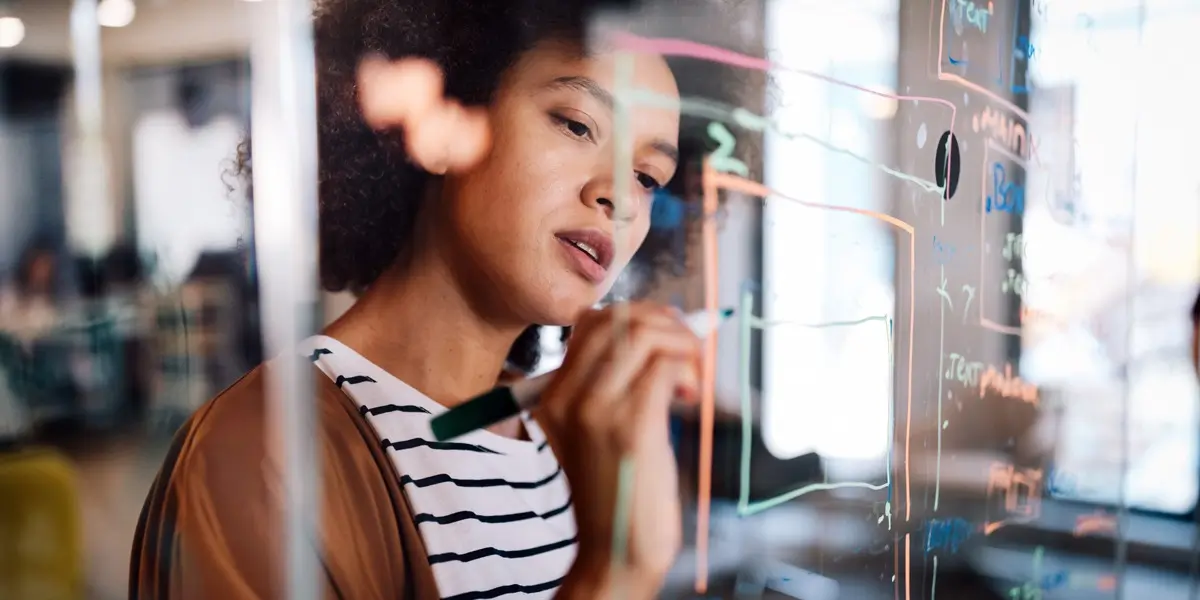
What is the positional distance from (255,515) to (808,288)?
0.60m

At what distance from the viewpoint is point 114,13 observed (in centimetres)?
60

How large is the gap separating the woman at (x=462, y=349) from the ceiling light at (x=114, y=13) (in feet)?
0.39

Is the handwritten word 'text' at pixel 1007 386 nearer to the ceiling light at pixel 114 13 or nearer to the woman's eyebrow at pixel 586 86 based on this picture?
the woman's eyebrow at pixel 586 86

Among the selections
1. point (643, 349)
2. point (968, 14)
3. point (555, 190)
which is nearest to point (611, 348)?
point (643, 349)

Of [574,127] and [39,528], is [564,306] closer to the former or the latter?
[574,127]

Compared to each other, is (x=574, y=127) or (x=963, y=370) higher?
(x=574, y=127)

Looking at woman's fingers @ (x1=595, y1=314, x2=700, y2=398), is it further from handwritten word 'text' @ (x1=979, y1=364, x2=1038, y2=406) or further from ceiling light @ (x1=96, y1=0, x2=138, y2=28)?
handwritten word 'text' @ (x1=979, y1=364, x2=1038, y2=406)

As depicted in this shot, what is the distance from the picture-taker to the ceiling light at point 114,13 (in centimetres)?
59

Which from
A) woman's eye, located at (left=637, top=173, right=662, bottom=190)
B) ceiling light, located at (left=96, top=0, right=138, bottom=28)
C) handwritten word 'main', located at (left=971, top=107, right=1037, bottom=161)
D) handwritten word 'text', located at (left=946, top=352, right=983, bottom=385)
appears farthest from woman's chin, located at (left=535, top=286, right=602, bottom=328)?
handwritten word 'main', located at (left=971, top=107, right=1037, bottom=161)

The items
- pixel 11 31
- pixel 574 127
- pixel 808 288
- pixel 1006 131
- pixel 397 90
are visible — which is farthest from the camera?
pixel 1006 131

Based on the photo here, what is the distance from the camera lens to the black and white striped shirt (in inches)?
28.2

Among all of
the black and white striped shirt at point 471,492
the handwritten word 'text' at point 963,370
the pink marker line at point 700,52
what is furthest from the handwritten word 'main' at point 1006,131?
the black and white striped shirt at point 471,492

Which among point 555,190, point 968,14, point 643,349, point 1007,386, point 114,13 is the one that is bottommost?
point 1007,386

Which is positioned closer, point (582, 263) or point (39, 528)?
point (39, 528)
